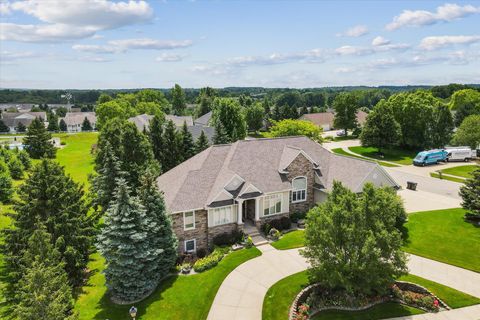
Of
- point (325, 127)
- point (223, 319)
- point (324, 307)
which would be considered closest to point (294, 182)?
point (324, 307)

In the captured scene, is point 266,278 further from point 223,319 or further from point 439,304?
point 439,304

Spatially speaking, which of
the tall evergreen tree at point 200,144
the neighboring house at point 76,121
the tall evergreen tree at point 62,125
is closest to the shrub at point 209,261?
the tall evergreen tree at point 200,144

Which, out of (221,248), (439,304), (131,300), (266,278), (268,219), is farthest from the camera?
(268,219)

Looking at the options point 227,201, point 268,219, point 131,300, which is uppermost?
point 227,201

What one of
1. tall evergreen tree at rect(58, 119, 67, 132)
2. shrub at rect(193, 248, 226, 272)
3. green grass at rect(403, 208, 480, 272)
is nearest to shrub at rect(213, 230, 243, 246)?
shrub at rect(193, 248, 226, 272)

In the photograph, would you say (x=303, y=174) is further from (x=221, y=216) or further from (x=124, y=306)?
(x=124, y=306)

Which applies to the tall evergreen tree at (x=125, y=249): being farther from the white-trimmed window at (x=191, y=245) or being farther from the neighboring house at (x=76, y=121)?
the neighboring house at (x=76, y=121)
